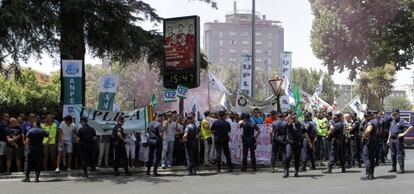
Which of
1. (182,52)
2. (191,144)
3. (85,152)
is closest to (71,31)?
(182,52)

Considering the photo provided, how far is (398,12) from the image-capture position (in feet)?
111

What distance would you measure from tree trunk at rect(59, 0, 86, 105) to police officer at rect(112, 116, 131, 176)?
13.9ft

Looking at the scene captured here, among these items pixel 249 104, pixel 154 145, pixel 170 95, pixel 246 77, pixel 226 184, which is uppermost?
pixel 246 77

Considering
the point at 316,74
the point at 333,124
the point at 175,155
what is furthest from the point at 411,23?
the point at 316,74

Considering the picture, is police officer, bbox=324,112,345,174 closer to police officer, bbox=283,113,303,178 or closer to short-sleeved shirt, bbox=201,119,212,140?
police officer, bbox=283,113,303,178

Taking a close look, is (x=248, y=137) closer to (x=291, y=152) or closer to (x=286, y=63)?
(x=291, y=152)

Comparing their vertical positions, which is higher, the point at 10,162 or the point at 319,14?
the point at 319,14

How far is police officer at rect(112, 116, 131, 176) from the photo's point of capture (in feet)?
50.7

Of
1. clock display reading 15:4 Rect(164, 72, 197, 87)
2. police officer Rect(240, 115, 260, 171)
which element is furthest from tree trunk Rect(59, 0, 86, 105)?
police officer Rect(240, 115, 260, 171)

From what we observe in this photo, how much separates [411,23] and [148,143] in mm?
22114

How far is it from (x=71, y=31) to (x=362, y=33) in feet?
74.7

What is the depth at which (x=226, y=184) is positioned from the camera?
1364 centimetres

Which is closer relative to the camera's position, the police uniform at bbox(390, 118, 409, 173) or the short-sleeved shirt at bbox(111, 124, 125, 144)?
the short-sleeved shirt at bbox(111, 124, 125, 144)

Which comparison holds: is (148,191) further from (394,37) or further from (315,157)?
(394,37)
